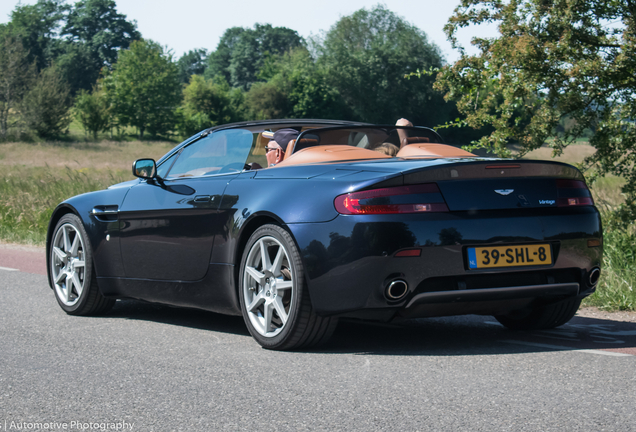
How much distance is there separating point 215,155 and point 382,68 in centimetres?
8556

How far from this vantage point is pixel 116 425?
312 centimetres

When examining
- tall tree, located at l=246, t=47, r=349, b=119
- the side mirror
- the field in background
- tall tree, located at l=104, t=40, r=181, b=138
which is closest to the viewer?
the side mirror

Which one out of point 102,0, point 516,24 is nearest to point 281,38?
point 102,0

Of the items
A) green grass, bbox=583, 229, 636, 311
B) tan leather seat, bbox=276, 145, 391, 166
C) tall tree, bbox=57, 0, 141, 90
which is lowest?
green grass, bbox=583, 229, 636, 311

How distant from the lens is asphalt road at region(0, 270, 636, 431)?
3170mm

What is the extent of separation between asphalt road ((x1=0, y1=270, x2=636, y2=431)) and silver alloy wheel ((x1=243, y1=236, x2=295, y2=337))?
0.64 feet

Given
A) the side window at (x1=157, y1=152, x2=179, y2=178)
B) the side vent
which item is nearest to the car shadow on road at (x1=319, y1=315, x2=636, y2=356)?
the side window at (x1=157, y1=152, x2=179, y2=178)

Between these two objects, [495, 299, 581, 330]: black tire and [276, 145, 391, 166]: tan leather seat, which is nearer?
[276, 145, 391, 166]: tan leather seat

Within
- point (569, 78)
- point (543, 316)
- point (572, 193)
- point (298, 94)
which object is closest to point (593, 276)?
point (572, 193)

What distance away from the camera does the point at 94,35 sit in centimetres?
11875

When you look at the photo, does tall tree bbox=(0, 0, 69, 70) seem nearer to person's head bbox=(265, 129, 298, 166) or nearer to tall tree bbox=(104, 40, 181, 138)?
tall tree bbox=(104, 40, 181, 138)

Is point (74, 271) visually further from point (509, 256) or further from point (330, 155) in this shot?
point (509, 256)

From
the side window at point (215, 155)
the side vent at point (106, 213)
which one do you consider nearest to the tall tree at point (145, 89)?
the side vent at point (106, 213)

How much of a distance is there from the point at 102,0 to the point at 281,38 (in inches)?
1426
